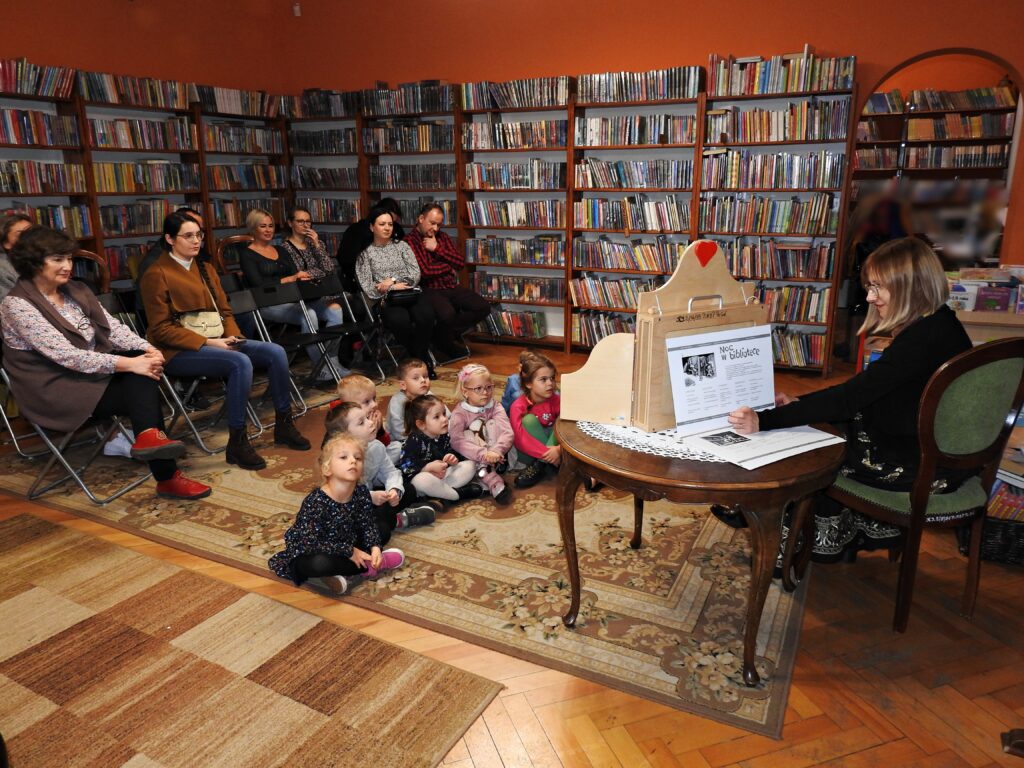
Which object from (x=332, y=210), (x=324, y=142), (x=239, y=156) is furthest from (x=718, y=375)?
(x=239, y=156)

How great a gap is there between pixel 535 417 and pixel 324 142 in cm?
499

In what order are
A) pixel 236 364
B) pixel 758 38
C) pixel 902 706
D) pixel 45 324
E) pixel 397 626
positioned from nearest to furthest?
pixel 902 706
pixel 397 626
pixel 45 324
pixel 236 364
pixel 758 38

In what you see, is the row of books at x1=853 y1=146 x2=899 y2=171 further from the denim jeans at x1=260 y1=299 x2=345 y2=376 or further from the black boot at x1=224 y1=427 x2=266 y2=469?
the black boot at x1=224 y1=427 x2=266 y2=469

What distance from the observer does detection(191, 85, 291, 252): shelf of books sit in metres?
6.63

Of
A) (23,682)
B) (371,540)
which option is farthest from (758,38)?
(23,682)

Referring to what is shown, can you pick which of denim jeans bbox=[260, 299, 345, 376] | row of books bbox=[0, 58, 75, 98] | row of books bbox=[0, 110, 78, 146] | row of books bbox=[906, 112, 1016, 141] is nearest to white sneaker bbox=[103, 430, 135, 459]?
denim jeans bbox=[260, 299, 345, 376]

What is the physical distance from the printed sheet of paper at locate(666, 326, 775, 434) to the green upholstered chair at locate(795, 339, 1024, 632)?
477 mm

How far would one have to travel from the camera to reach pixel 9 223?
4.16 m

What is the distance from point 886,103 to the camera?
8320 mm

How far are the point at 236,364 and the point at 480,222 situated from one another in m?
3.33

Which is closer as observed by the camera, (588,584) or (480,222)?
(588,584)

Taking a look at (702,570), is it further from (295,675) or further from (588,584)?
(295,675)

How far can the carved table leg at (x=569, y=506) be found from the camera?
2.14 m

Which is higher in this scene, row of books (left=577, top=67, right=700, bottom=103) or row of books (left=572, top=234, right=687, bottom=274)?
row of books (left=577, top=67, right=700, bottom=103)
